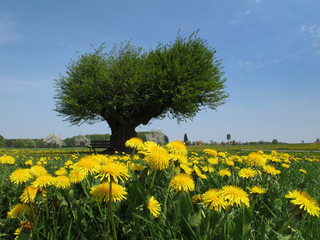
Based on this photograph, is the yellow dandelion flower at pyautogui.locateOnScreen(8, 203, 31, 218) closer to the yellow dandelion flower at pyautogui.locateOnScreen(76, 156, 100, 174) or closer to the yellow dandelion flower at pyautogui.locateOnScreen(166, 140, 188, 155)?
the yellow dandelion flower at pyautogui.locateOnScreen(76, 156, 100, 174)

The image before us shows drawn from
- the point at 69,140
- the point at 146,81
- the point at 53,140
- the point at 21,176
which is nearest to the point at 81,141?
the point at 53,140

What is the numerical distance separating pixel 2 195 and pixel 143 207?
1.38m

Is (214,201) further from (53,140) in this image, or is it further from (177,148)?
(53,140)

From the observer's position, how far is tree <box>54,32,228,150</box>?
15.0m

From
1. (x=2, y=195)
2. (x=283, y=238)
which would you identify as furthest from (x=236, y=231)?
(x=2, y=195)

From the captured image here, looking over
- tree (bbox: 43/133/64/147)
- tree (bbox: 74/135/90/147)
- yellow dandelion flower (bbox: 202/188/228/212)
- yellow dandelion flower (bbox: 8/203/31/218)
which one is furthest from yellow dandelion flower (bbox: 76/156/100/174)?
tree (bbox: 43/133/64/147)

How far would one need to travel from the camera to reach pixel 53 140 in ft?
173

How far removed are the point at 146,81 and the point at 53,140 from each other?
45.3 meters

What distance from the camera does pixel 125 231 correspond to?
44.4 inches

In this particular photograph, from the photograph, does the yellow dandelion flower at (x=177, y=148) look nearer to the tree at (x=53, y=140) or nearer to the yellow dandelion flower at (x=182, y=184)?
the yellow dandelion flower at (x=182, y=184)

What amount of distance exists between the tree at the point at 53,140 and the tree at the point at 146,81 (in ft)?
129

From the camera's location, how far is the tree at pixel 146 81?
1503 cm

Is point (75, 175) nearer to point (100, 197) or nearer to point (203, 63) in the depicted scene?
point (100, 197)

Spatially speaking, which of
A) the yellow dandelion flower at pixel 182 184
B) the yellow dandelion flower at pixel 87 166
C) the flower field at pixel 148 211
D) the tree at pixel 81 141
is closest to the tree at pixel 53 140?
the tree at pixel 81 141
